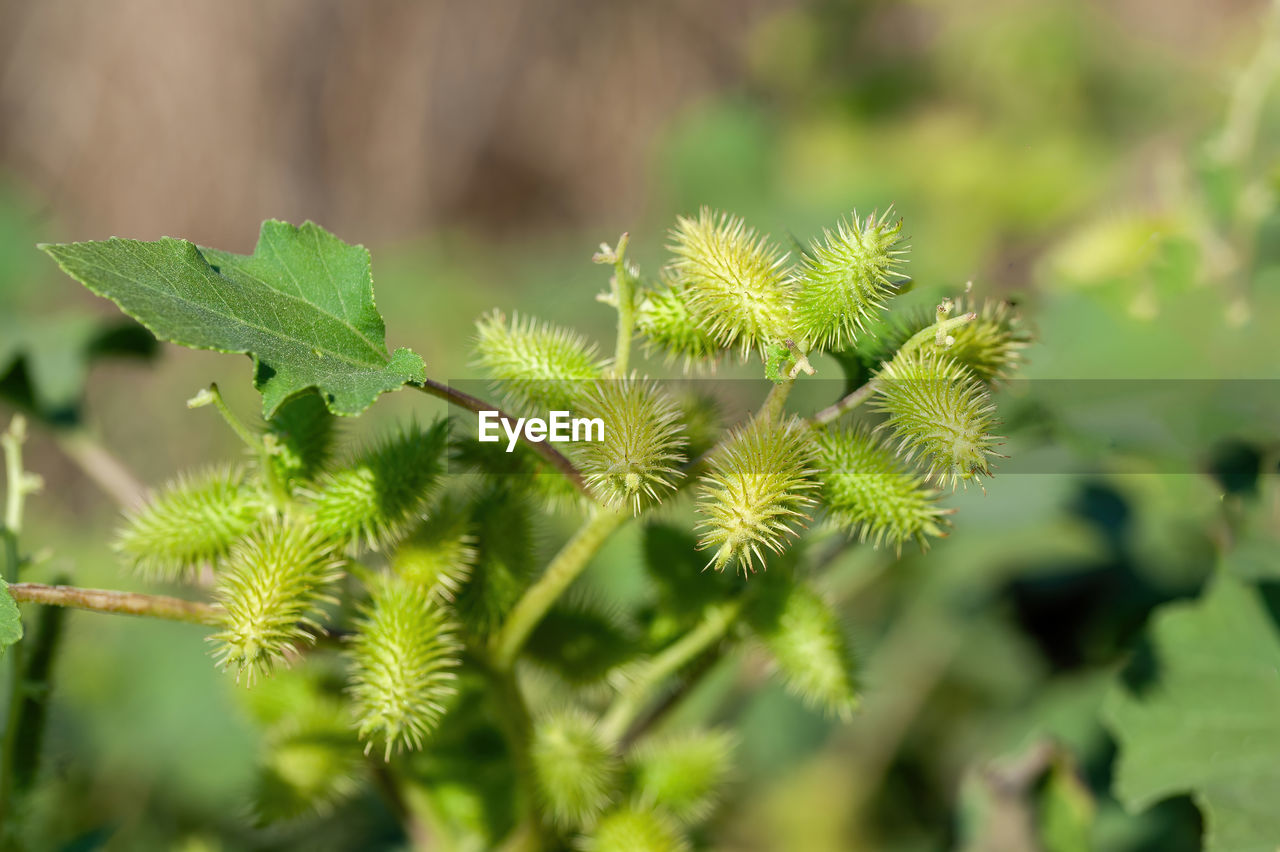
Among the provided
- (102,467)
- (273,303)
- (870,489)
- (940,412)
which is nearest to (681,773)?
(870,489)

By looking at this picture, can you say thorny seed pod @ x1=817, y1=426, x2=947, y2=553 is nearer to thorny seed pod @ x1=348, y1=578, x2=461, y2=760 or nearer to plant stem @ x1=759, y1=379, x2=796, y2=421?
plant stem @ x1=759, y1=379, x2=796, y2=421

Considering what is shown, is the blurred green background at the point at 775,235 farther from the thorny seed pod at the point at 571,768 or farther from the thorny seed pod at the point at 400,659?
the thorny seed pod at the point at 400,659

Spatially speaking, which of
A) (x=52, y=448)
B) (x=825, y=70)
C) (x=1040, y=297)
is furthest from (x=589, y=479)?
(x=52, y=448)

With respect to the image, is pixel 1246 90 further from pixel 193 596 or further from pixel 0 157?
pixel 0 157

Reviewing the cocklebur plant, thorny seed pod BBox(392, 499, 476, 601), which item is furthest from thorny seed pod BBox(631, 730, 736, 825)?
thorny seed pod BBox(392, 499, 476, 601)

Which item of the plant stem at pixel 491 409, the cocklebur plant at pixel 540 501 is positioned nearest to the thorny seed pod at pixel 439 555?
the cocklebur plant at pixel 540 501
